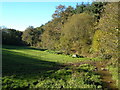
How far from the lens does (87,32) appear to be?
25422 millimetres

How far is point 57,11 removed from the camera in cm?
3875

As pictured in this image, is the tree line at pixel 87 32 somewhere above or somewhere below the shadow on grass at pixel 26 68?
above

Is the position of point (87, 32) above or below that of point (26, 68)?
above

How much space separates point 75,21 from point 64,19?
11.0 meters

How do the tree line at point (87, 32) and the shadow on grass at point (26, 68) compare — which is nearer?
the tree line at point (87, 32)

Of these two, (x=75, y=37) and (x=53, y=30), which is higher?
(x=53, y=30)

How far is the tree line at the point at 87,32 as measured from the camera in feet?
30.8

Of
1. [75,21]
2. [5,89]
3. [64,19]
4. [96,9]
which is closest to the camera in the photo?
[5,89]

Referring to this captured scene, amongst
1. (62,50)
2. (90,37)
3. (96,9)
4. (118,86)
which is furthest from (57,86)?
(96,9)

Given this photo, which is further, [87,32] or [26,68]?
[87,32]

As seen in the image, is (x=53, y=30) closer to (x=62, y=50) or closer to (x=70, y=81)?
(x=62, y=50)

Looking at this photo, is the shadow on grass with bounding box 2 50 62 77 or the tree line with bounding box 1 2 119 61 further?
the shadow on grass with bounding box 2 50 62 77

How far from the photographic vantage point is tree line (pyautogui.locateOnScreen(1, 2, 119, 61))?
9391mm

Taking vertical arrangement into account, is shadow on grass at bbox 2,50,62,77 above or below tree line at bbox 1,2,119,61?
below
